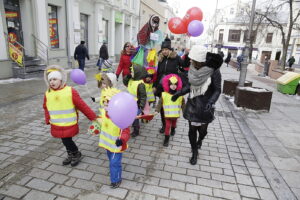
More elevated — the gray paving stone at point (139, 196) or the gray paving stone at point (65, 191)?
the gray paving stone at point (65, 191)

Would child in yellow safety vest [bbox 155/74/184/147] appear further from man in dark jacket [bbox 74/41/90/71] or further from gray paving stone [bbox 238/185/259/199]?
man in dark jacket [bbox 74/41/90/71]

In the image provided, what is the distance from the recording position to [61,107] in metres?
2.96

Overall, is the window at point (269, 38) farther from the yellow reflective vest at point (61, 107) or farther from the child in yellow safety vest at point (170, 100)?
the yellow reflective vest at point (61, 107)

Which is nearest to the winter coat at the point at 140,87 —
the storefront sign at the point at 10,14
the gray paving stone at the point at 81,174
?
the gray paving stone at the point at 81,174

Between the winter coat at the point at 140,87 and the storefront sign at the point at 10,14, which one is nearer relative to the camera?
the winter coat at the point at 140,87

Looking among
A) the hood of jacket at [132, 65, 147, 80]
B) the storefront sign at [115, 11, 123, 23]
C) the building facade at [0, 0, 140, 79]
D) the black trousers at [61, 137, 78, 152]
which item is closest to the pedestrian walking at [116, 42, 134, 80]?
the hood of jacket at [132, 65, 147, 80]

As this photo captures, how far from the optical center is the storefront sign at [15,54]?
9094 millimetres

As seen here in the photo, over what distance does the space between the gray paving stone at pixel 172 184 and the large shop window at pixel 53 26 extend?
11632 mm

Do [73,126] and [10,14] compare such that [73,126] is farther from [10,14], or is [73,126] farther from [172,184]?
[10,14]

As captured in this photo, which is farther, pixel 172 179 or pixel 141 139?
pixel 141 139

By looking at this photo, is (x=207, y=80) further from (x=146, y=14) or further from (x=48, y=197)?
(x=146, y=14)

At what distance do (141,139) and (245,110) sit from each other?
13.2ft

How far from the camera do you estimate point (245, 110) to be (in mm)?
6844

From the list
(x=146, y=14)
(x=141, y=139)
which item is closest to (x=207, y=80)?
(x=141, y=139)
